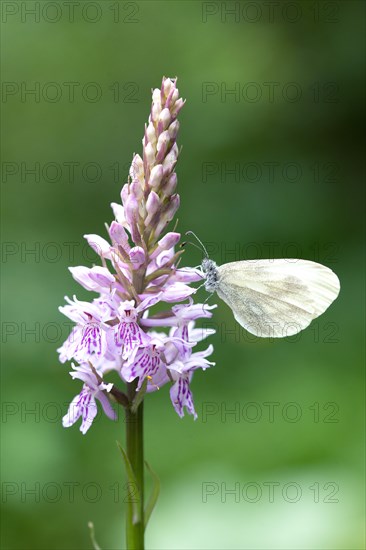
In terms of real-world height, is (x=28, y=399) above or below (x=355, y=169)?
below

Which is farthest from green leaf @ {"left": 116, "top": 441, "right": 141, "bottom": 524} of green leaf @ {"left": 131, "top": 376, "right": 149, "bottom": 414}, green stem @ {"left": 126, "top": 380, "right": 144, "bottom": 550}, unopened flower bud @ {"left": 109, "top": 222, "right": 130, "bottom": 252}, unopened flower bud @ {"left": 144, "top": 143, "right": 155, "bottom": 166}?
unopened flower bud @ {"left": 144, "top": 143, "right": 155, "bottom": 166}

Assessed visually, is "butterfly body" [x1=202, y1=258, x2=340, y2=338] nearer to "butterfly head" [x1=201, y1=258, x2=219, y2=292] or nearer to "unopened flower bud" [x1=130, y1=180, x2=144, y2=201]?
"butterfly head" [x1=201, y1=258, x2=219, y2=292]

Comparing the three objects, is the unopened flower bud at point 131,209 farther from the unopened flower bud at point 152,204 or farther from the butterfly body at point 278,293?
the butterfly body at point 278,293

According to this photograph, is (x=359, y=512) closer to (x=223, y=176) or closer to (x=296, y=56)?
(x=223, y=176)

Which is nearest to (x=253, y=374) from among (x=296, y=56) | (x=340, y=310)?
(x=340, y=310)

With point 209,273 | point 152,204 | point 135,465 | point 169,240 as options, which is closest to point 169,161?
point 152,204
